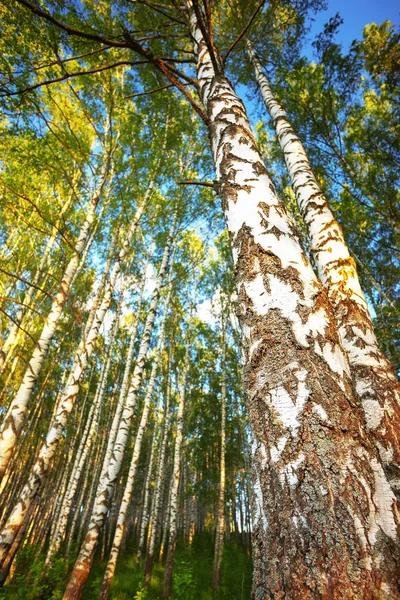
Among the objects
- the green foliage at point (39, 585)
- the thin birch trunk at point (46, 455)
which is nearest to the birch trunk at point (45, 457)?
the thin birch trunk at point (46, 455)

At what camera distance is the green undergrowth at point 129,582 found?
20.1 feet

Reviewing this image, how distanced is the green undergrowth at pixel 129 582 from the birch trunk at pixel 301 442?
6.01 m

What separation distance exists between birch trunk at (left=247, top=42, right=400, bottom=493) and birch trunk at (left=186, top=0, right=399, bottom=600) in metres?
1.16

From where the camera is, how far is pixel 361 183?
9.61 m

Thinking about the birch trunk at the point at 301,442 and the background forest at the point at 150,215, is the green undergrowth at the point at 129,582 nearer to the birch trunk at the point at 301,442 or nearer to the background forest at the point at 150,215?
the background forest at the point at 150,215

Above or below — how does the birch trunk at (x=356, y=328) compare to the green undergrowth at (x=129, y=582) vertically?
A: above

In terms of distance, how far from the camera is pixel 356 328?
2244 millimetres

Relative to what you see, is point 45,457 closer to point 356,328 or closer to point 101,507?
point 101,507

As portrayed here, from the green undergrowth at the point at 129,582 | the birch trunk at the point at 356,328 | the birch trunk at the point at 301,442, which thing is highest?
the birch trunk at the point at 356,328

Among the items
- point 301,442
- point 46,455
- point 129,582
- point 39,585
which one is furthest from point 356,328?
point 129,582

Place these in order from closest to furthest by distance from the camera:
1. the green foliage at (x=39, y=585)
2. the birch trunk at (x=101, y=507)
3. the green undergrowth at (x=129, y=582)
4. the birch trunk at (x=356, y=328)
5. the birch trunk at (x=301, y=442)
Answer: the birch trunk at (x=301, y=442) → the birch trunk at (x=356, y=328) → the birch trunk at (x=101, y=507) → the green foliage at (x=39, y=585) → the green undergrowth at (x=129, y=582)

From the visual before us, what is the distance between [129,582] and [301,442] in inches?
447

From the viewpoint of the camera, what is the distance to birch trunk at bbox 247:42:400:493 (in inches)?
73.1

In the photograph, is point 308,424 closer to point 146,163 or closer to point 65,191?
point 146,163
